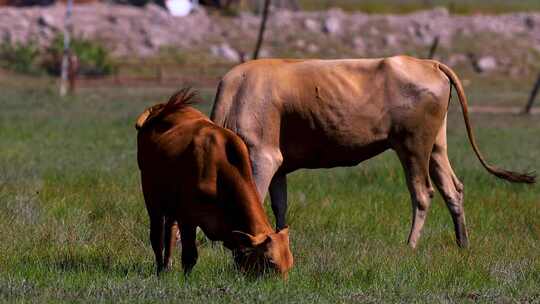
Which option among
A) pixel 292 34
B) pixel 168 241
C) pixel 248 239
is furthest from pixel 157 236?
pixel 292 34

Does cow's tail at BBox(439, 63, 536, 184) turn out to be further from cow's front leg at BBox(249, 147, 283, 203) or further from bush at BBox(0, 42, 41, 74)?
bush at BBox(0, 42, 41, 74)

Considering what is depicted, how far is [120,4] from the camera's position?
2840 inches

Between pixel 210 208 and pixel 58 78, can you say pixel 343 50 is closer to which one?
pixel 58 78

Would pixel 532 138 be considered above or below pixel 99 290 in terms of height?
below

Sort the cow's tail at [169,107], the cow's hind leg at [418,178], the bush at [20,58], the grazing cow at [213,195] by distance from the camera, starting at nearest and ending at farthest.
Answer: the grazing cow at [213,195], the cow's tail at [169,107], the cow's hind leg at [418,178], the bush at [20,58]

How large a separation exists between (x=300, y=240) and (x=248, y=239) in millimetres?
2969

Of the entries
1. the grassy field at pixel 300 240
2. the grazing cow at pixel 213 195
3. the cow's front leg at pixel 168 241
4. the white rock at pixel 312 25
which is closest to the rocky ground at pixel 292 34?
the white rock at pixel 312 25

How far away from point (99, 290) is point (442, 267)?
8.82ft

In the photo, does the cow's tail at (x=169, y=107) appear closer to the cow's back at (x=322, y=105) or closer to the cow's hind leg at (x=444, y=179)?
the cow's back at (x=322, y=105)

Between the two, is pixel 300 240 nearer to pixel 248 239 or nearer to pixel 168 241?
pixel 168 241

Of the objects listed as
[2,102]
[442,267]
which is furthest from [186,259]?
[2,102]

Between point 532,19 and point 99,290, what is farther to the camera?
point 532,19

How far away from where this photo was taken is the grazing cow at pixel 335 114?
39.1 ft

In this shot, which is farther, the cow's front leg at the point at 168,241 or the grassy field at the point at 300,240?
the cow's front leg at the point at 168,241
